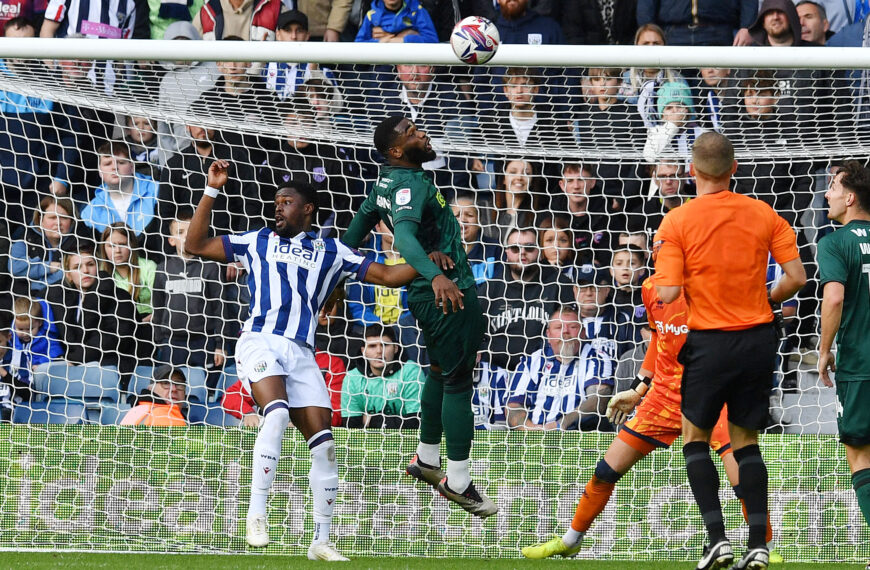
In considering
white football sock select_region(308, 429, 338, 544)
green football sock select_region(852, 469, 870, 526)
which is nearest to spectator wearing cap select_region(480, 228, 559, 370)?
white football sock select_region(308, 429, 338, 544)

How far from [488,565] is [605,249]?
318 cm

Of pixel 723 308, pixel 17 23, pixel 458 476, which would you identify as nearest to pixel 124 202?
pixel 17 23

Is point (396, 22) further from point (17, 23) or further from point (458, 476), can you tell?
point (458, 476)

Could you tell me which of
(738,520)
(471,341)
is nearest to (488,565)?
(471,341)

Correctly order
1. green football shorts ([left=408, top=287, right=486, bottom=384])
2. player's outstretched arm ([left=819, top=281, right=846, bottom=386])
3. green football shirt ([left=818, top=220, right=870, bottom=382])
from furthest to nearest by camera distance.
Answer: green football shorts ([left=408, top=287, right=486, bottom=384])
green football shirt ([left=818, top=220, right=870, bottom=382])
player's outstretched arm ([left=819, top=281, right=846, bottom=386])

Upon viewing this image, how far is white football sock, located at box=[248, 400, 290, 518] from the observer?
5539 millimetres

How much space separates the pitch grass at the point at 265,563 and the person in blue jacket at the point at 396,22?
16.8ft

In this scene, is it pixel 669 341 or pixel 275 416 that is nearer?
pixel 275 416

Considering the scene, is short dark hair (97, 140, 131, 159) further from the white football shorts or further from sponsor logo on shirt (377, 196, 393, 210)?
the white football shorts

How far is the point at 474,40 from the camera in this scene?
5.97 meters

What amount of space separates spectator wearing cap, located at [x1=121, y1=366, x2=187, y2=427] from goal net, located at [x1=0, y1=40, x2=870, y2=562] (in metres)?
0.02

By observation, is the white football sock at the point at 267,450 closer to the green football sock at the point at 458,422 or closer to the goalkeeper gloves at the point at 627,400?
the green football sock at the point at 458,422

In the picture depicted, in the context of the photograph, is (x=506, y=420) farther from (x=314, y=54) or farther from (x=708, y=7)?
(x=708, y=7)

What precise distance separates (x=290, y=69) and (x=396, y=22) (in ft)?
6.50
